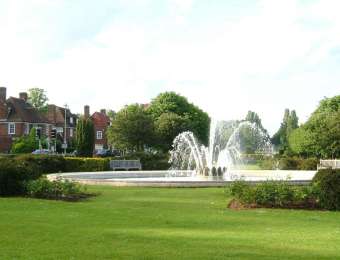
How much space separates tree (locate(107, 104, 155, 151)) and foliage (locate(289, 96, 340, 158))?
16.8 metres

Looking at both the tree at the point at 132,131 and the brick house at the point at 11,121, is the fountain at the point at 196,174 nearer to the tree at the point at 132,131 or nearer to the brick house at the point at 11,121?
the tree at the point at 132,131

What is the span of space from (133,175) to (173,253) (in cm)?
2790

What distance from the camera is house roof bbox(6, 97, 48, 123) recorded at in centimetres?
8494

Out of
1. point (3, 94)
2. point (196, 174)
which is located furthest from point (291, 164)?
point (3, 94)

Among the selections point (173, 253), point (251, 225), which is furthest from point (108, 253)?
point (251, 225)

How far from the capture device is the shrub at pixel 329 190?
1855cm

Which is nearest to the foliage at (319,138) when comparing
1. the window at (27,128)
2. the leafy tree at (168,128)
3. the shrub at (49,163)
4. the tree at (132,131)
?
the leafy tree at (168,128)

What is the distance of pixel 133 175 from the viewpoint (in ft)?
124

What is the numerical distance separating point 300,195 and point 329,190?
905 millimetres

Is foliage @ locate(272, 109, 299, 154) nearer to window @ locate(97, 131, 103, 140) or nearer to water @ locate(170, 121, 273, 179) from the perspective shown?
window @ locate(97, 131, 103, 140)

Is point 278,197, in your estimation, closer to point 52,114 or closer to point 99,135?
point 52,114

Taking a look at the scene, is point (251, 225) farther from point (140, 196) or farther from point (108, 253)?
point (140, 196)

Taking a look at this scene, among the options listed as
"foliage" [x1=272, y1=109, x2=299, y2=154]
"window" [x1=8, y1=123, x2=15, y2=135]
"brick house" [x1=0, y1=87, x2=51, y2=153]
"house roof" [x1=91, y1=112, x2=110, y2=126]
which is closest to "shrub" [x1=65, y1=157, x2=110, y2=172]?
"brick house" [x1=0, y1=87, x2=51, y2=153]

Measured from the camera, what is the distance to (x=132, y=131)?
68.9 meters
